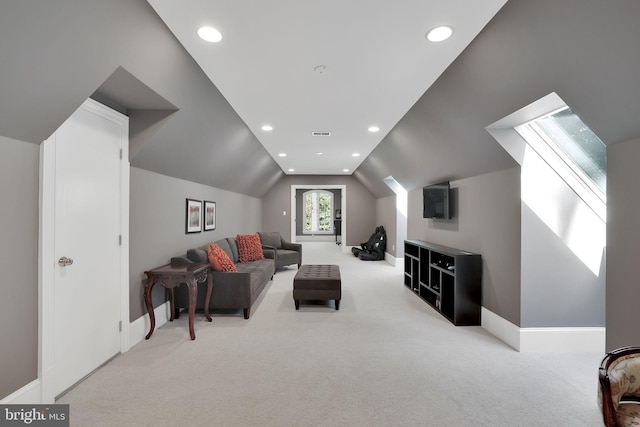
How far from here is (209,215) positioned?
5.07m

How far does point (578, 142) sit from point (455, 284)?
1.89 m

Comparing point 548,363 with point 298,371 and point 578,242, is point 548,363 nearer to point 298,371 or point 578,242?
point 578,242

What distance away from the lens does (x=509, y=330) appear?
295 centimetres

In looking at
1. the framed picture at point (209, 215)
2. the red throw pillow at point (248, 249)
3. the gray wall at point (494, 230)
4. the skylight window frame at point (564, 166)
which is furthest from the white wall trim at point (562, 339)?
the framed picture at point (209, 215)

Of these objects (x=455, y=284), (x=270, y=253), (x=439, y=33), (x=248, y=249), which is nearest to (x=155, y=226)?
(x=248, y=249)

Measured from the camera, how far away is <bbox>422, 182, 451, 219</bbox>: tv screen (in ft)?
13.9

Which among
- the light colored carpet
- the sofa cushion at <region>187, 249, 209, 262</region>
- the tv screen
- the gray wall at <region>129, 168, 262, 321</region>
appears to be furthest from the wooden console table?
the tv screen

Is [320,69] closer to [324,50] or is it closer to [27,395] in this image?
[324,50]

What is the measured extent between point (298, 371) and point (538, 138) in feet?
10.2

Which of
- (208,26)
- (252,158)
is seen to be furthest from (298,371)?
(252,158)

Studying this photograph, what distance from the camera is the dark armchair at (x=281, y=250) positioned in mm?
6500

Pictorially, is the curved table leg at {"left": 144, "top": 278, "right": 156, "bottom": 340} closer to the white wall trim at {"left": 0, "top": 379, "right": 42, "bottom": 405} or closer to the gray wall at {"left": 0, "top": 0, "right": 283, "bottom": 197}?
the white wall trim at {"left": 0, "top": 379, "right": 42, "bottom": 405}

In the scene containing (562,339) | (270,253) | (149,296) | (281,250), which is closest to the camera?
(562,339)

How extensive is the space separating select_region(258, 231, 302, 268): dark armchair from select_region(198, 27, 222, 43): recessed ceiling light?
482 cm
